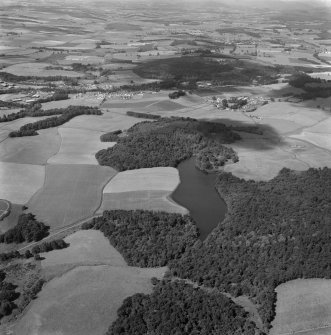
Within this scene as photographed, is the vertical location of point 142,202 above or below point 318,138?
below

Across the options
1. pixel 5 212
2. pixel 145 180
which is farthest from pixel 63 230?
pixel 145 180

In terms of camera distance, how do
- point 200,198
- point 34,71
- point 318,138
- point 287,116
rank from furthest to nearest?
1. point 34,71
2. point 287,116
3. point 318,138
4. point 200,198

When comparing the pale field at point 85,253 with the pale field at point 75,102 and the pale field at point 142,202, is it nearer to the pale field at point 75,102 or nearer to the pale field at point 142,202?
the pale field at point 142,202

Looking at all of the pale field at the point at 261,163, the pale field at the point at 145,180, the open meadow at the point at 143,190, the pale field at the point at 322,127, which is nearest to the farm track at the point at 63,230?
the open meadow at the point at 143,190

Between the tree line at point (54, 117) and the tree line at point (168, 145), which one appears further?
the tree line at point (54, 117)

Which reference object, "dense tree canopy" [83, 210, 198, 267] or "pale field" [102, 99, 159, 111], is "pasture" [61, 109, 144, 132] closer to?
"pale field" [102, 99, 159, 111]

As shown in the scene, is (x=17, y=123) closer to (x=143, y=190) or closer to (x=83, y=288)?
(x=143, y=190)

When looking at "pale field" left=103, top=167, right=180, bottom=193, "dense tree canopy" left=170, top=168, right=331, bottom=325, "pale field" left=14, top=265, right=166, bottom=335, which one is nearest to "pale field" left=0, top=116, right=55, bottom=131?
"pale field" left=103, top=167, right=180, bottom=193
